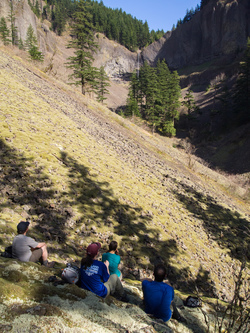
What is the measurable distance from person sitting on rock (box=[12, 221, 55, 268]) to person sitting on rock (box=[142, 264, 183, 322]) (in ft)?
6.29

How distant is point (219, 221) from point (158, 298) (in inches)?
355

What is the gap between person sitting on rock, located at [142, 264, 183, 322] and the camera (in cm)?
358

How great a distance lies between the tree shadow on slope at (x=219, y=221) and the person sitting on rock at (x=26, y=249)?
7.87 meters

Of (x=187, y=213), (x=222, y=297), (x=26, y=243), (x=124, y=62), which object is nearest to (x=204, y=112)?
(x=187, y=213)

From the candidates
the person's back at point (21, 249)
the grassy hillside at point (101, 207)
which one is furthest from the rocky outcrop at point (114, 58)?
the person's back at point (21, 249)

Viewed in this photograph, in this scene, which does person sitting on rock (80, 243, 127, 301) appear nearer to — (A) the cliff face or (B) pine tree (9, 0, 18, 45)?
(B) pine tree (9, 0, 18, 45)

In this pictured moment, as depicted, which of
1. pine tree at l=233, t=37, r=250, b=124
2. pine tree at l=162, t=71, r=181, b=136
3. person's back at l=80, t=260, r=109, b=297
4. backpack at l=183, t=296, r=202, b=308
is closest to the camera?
person's back at l=80, t=260, r=109, b=297

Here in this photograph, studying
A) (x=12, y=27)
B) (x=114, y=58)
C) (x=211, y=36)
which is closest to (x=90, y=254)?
(x=12, y=27)

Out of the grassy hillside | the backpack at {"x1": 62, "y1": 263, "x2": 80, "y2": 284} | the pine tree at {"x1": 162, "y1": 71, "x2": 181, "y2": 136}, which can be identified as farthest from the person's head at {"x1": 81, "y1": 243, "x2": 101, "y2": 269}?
the pine tree at {"x1": 162, "y1": 71, "x2": 181, "y2": 136}

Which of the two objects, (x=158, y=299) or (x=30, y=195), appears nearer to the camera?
(x=158, y=299)

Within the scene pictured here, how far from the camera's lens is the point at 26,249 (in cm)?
380

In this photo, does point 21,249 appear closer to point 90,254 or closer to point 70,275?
point 70,275

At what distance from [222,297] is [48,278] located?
19.4 ft

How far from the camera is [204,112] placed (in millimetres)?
55750
